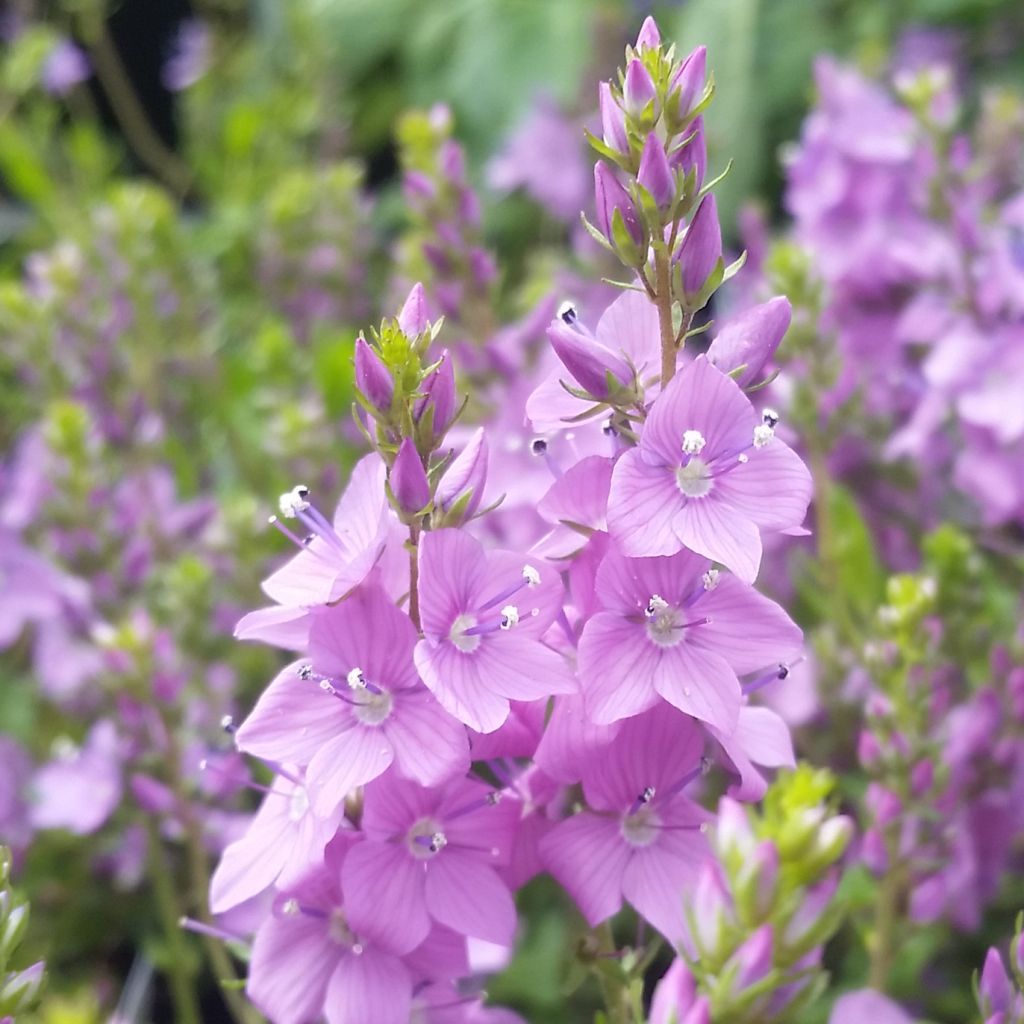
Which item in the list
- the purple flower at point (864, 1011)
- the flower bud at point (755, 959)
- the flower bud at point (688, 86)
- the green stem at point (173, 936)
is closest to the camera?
the flower bud at point (755, 959)

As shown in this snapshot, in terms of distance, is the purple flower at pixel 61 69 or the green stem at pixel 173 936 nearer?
the green stem at pixel 173 936

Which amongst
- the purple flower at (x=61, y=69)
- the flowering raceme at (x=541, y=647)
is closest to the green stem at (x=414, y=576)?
the flowering raceme at (x=541, y=647)

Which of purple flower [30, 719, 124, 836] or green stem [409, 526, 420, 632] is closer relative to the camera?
green stem [409, 526, 420, 632]

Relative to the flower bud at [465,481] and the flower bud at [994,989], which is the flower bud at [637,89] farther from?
the flower bud at [994,989]

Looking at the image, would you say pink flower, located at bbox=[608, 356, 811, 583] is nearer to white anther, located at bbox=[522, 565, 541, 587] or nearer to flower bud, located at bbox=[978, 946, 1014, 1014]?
white anther, located at bbox=[522, 565, 541, 587]

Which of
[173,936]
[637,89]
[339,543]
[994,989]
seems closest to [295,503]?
[339,543]

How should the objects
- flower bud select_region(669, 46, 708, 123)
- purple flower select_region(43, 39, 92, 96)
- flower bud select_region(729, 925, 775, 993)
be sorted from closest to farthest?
flower bud select_region(729, 925, 775, 993) < flower bud select_region(669, 46, 708, 123) < purple flower select_region(43, 39, 92, 96)

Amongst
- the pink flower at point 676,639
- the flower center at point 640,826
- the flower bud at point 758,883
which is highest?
the pink flower at point 676,639

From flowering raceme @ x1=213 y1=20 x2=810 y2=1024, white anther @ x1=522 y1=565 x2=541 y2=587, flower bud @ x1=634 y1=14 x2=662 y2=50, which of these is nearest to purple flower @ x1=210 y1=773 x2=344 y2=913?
flowering raceme @ x1=213 y1=20 x2=810 y2=1024
